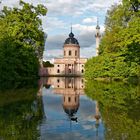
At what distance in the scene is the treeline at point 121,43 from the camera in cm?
3384

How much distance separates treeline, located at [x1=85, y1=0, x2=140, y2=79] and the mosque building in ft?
181

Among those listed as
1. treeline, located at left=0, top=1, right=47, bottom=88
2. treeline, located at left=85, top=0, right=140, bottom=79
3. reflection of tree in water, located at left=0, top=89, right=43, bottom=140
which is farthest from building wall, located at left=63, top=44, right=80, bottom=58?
reflection of tree in water, located at left=0, top=89, right=43, bottom=140

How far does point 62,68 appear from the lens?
449ft

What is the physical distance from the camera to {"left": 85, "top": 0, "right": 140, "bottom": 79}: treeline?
111 feet

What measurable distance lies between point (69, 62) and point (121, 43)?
328ft

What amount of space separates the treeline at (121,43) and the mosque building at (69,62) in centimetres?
5525

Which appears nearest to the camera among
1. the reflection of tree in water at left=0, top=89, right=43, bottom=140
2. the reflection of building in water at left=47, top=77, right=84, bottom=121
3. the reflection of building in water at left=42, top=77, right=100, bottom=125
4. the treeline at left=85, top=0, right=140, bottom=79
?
the reflection of tree in water at left=0, top=89, right=43, bottom=140

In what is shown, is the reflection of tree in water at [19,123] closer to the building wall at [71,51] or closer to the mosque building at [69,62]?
the mosque building at [69,62]

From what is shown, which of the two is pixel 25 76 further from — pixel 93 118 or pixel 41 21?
pixel 93 118

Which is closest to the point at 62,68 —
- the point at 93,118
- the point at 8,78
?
the point at 8,78

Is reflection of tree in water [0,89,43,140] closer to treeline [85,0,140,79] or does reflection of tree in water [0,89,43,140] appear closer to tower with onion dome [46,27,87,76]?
treeline [85,0,140,79]

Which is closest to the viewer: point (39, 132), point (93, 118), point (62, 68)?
point (39, 132)

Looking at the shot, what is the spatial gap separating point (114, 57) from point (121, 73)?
3292 mm

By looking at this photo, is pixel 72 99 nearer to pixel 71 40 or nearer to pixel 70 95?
pixel 70 95
